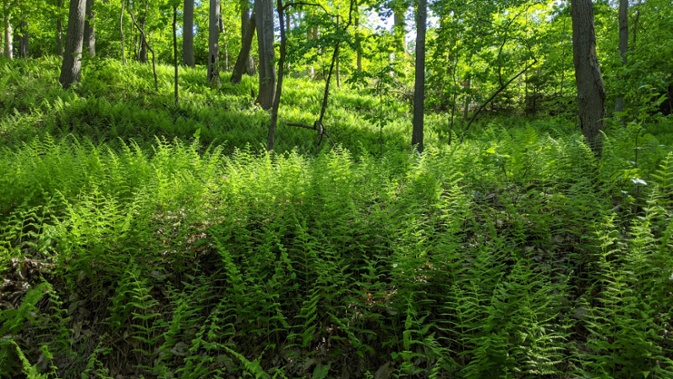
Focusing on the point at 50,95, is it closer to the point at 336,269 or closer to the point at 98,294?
the point at 98,294

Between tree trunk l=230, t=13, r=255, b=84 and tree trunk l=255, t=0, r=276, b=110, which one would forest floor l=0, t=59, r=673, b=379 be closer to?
tree trunk l=255, t=0, r=276, b=110

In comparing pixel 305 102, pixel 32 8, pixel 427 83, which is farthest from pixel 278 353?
pixel 32 8

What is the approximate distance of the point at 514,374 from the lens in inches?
121

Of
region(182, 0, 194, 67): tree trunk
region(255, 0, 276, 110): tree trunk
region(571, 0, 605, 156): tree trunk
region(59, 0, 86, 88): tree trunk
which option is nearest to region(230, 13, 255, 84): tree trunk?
region(255, 0, 276, 110): tree trunk

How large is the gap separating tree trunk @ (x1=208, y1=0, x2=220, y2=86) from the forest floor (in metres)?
9.09

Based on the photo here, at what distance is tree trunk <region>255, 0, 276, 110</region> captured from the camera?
41.0 feet

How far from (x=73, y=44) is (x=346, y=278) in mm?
12168

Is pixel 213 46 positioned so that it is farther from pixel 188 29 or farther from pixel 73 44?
pixel 73 44

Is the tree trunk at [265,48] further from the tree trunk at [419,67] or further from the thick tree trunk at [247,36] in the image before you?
the tree trunk at [419,67]

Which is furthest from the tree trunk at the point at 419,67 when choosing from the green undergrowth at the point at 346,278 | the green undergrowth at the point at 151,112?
the green undergrowth at the point at 346,278

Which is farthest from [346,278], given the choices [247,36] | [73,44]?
[247,36]

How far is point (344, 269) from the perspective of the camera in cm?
411

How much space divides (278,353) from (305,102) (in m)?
12.5

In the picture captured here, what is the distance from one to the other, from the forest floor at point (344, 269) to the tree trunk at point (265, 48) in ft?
22.3
